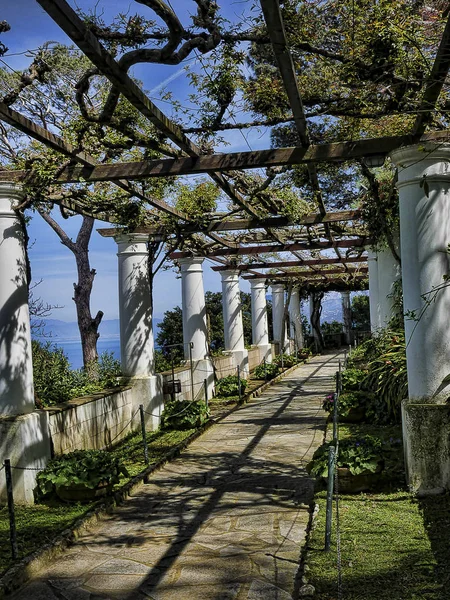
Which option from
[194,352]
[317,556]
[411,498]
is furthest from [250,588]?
[194,352]

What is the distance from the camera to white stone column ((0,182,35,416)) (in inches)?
277

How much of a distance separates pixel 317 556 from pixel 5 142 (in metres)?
9.87

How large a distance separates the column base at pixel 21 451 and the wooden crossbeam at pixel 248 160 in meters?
2.68

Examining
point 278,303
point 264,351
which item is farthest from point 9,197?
point 278,303

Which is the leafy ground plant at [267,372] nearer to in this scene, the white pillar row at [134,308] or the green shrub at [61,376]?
the green shrub at [61,376]

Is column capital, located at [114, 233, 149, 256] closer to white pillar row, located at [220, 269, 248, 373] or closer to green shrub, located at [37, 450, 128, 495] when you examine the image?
green shrub, located at [37, 450, 128, 495]

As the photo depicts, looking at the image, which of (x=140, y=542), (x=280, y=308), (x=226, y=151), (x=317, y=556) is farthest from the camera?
(x=280, y=308)

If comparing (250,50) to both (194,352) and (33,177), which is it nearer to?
(33,177)

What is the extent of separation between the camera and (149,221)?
Answer: 37.2 feet

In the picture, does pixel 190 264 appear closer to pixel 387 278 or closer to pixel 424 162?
pixel 387 278

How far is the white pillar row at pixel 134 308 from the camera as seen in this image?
1130cm

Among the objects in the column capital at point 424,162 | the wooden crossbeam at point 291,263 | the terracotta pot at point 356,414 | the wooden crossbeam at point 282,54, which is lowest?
the terracotta pot at point 356,414

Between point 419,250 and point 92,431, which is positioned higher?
point 419,250

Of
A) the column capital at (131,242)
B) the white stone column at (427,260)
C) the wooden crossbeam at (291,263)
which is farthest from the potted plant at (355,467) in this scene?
the wooden crossbeam at (291,263)
